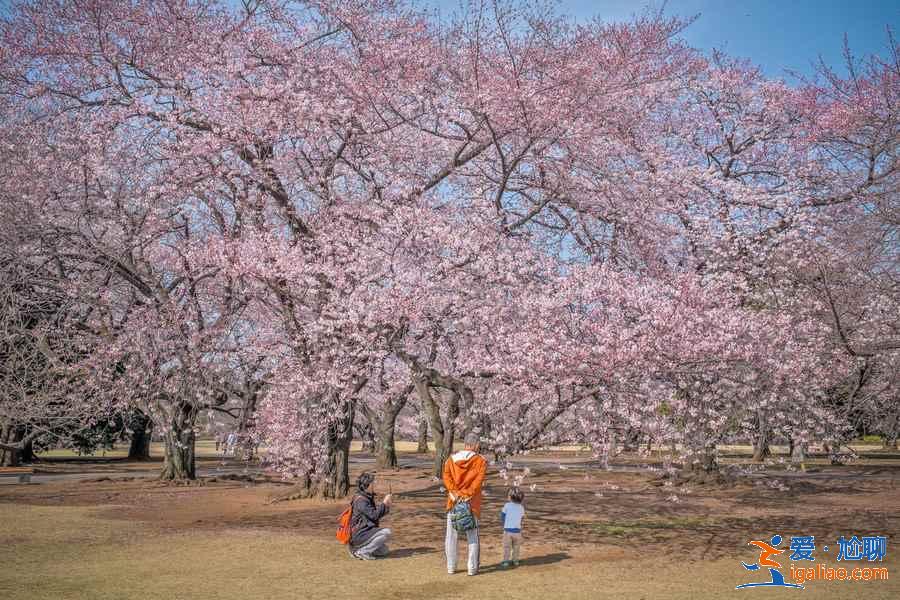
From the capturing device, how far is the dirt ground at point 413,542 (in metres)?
8.34

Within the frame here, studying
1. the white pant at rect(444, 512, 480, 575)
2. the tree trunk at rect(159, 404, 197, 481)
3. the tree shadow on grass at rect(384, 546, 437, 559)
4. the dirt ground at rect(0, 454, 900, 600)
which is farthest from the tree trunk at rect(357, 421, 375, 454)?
the white pant at rect(444, 512, 480, 575)

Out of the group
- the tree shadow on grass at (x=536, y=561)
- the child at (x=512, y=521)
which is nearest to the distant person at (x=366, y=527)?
the tree shadow on grass at (x=536, y=561)

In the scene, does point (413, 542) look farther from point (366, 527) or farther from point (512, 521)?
point (512, 521)

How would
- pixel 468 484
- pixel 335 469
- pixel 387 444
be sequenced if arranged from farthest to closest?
pixel 387 444, pixel 335 469, pixel 468 484

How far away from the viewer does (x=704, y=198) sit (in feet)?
59.2

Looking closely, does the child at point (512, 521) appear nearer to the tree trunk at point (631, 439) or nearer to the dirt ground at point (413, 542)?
the dirt ground at point (413, 542)

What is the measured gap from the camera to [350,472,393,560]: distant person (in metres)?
10.1

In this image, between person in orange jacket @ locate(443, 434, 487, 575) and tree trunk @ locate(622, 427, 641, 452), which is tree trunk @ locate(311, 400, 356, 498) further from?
person in orange jacket @ locate(443, 434, 487, 575)

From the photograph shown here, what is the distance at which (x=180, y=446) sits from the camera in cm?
2130

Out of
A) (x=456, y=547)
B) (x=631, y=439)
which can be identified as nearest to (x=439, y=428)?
(x=631, y=439)

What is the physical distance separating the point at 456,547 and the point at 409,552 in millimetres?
1968

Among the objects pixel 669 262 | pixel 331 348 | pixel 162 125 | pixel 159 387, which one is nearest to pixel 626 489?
pixel 669 262

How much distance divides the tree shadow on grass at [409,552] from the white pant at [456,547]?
4.99ft

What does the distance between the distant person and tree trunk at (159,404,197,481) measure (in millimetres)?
11660
